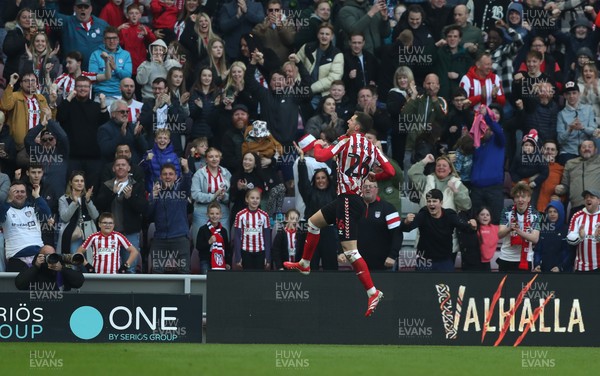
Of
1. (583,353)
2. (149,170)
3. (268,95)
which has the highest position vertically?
(268,95)

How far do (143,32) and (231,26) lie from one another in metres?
1.71

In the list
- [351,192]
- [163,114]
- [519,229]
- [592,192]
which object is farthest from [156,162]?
[592,192]

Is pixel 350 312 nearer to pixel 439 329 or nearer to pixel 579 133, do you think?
pixel 439 329

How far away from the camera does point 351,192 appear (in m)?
18.8

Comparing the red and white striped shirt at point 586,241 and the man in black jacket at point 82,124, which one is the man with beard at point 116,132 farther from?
the red and white striped shirt at point 586,241

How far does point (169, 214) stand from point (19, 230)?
2536 millimetres

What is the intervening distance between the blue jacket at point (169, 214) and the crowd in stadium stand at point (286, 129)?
0.09 ft

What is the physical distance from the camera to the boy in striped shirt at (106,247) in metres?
21.5

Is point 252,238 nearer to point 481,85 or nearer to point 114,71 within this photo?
point 114,71

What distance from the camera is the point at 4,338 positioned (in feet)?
64.8

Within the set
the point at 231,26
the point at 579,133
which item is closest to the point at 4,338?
the point at 231,26

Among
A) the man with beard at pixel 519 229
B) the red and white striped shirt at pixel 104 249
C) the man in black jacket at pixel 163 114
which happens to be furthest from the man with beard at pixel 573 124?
the red and white striped shirt at pixel 104 249

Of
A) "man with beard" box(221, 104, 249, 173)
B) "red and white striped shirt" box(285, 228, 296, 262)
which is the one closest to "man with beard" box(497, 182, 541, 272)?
"red and white striped shirt" box(285, 228, 296, 262)

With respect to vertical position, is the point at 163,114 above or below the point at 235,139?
above
